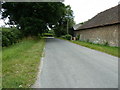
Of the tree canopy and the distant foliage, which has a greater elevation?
the tree canopy

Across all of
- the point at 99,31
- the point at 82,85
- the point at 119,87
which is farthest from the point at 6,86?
the point at 99,31

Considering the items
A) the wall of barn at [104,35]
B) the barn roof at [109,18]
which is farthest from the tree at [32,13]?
the wall of barn at [104,35]

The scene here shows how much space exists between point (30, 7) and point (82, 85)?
18081 mm

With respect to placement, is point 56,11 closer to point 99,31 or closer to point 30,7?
point 30,7

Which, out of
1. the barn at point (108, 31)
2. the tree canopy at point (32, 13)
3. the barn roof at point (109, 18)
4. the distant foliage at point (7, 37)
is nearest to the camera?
the distant foliage at point (7, 37)

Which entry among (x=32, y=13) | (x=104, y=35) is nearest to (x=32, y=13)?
(x=32, y=13)

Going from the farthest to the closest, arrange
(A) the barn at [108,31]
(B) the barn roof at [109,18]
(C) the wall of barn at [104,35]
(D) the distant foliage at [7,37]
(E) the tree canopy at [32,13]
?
(E) the tree canopy at [32,13] < (B) the barn roof at [109,18] < (C) the wall of barn at [104,35] < (A) the barn at [108,31] < (D) the distant foliage at [7,37]

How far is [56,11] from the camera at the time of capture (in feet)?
64.8

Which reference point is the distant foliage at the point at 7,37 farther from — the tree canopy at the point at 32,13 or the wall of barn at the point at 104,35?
the wall of barn at the point at 104,35

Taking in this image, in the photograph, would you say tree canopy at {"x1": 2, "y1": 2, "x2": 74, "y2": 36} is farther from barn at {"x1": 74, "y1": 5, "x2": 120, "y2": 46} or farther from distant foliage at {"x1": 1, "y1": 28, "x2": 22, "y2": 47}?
barn at {"x1": 74, "y1": 5, "x2": 120, "y2": 46}

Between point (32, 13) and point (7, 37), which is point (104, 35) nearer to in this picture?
point (7, 37)

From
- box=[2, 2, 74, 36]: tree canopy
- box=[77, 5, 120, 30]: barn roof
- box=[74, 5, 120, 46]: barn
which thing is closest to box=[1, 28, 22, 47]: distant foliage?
box=[2, 2, 74, 36]: tree canopy

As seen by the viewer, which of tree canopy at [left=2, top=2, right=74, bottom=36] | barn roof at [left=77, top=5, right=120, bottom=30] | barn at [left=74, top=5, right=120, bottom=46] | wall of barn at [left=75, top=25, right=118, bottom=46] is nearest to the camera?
barn at [left=74, top=5, right=120, bottom=46]

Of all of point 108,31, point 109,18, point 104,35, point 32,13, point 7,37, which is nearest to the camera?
point 7,37
